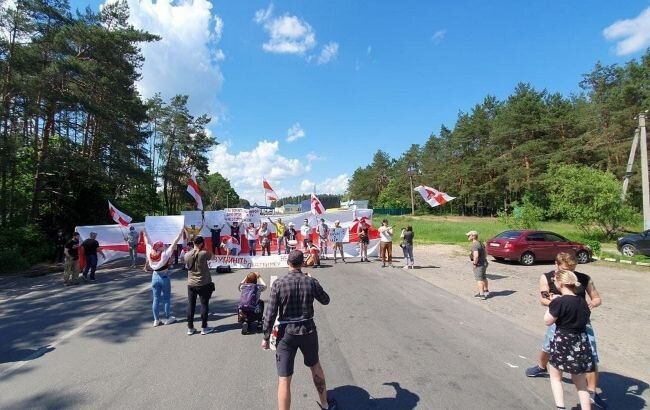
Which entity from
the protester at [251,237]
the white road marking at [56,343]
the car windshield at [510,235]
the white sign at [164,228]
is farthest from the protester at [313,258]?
the car windshield at [510,235]

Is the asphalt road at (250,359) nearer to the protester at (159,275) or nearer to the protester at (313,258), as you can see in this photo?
the protester at (159,275)

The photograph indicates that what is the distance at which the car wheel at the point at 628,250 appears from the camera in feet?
63.4

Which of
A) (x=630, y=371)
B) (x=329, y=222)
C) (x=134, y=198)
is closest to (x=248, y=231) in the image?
(x=329, y=222)

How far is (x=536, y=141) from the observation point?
53031 millimetres

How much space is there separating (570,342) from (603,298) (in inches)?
326

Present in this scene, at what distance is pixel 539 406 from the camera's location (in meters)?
4.36

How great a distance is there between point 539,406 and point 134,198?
41580 mm

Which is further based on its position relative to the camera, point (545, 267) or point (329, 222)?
point (329, 222)

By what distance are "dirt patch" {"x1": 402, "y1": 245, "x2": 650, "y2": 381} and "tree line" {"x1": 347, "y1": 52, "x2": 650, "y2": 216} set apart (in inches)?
607

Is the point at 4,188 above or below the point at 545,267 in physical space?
above

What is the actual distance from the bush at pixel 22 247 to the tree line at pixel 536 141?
33123 millimetres

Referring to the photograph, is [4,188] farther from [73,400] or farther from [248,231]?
[73,400]

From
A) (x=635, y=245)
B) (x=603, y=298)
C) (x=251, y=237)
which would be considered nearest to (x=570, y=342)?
(x=603, y=298)

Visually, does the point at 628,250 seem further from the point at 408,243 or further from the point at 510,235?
the point at 408,243
